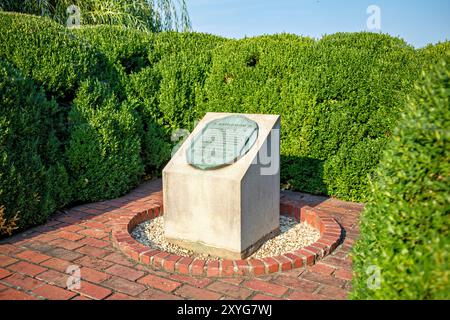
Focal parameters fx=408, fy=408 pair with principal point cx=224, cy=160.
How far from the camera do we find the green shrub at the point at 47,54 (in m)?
5.46

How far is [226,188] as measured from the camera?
3.78 meters

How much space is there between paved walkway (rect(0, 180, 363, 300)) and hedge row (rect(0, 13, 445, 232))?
668mm

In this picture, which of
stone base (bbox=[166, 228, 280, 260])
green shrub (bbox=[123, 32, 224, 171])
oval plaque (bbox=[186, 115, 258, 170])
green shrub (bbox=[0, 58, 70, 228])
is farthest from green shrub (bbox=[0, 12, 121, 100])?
stone base (bbox=[166, 228, 280, 260])

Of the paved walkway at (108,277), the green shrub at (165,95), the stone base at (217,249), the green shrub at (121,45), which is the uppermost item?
the green shrub at (121,45)

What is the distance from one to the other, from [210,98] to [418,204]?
4.88 m

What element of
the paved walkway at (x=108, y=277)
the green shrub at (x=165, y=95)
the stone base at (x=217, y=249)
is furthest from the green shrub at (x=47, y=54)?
the stone base at (x=217, y=249)

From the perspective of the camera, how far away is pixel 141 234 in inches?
183

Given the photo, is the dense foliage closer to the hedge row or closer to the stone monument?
the hedge row

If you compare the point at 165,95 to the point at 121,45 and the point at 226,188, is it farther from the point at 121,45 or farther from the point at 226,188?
the point at 226,188

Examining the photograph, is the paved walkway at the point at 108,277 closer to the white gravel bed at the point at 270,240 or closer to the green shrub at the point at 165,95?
the white gravel bed at the point at 270,240

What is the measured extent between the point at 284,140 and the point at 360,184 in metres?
1.28

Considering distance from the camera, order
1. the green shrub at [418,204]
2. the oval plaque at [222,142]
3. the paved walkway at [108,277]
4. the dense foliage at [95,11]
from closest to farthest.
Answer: the green shrub at [418,204] < the paved walkway at [108,277] < the oval plaque at [222,142] < the dense foliage at [95,11]

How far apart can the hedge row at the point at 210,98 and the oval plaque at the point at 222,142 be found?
1.88m

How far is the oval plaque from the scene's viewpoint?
3.98 m
